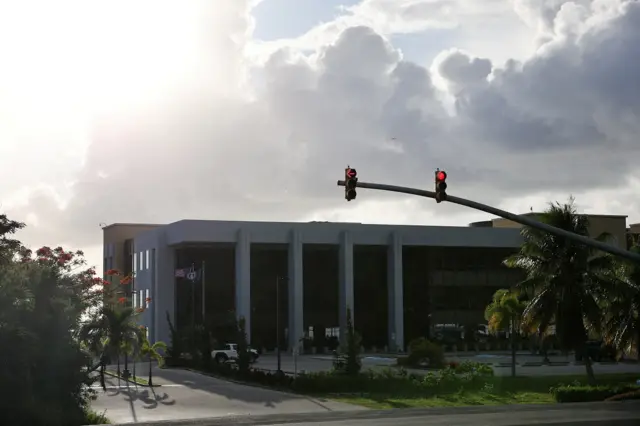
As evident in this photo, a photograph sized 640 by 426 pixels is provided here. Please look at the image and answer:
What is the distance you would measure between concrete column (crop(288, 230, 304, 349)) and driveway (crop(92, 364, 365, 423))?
3249 cm

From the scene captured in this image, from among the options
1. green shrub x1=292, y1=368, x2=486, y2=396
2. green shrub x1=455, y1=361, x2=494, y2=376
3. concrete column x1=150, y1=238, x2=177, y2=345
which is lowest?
green shrub x1=292, y1=368, x2=486, y2=396

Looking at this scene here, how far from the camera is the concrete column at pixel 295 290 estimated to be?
84312 millimetres

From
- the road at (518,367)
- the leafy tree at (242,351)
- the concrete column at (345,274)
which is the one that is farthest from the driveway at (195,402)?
the concrete column at (345,274)

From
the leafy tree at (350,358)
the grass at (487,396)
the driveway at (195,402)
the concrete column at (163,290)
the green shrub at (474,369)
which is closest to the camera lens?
the driveway at (195,402)

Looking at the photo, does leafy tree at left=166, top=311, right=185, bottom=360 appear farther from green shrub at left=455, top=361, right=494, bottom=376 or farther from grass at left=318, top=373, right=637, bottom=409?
grass at left=318, top=373, right=637, bottom=409

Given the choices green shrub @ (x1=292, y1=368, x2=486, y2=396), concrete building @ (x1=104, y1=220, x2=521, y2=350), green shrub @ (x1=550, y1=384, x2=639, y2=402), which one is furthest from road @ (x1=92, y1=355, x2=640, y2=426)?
concrete building @ (x1=104, y1=220, x2=521, y2=350)

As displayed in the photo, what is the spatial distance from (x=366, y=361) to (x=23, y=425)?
148 ft

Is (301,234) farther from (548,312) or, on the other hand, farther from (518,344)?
(548,312)

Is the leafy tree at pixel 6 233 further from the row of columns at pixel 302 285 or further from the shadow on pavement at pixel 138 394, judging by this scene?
the row of columns at pixel 302 285

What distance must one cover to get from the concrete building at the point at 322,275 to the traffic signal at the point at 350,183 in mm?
59856

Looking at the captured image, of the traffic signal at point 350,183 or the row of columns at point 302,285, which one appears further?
the row of columns at point 302,285

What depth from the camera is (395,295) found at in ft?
295

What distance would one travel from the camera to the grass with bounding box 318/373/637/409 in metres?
38.1

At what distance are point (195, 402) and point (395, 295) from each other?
5118 cm
